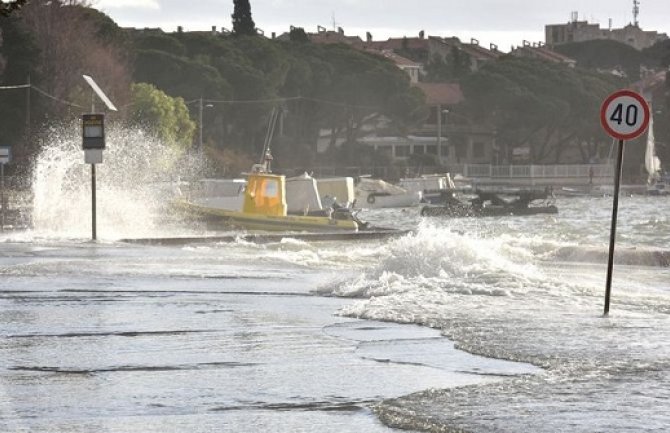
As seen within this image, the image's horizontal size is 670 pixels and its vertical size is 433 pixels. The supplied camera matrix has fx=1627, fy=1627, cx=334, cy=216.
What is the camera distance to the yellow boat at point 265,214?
48188 millimetres

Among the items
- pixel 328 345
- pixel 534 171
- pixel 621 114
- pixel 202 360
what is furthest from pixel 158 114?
pixel 202 360

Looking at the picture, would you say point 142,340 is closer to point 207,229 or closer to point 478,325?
point 478,325

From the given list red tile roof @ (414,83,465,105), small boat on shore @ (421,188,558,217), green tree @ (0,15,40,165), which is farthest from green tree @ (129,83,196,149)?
red tile roof @ (414,83,465,105)

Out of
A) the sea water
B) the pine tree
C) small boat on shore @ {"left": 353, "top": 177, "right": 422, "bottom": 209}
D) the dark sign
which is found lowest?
small boat on shore @ {"left": 353, "top": 177, "right": 422, "bottom": 209}

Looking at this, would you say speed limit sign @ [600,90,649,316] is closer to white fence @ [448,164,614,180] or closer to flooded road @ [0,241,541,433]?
flooded road @ [0,241,541,433]

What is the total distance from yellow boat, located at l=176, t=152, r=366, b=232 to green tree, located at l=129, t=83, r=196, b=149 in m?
47.7

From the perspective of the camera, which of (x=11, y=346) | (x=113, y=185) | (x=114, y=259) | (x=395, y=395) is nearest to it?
(x=395, y=395)

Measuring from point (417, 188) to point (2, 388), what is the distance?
111457 millimetres

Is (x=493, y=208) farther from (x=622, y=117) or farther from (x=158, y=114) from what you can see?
(x=622, y=117)

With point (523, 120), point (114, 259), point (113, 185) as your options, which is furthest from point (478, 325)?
point (523, 120)

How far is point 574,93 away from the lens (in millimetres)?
163750

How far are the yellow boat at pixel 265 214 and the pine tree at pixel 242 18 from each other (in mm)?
104233

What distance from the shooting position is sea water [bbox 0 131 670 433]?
10531 millimetres

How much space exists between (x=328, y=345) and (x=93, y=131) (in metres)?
22.2
